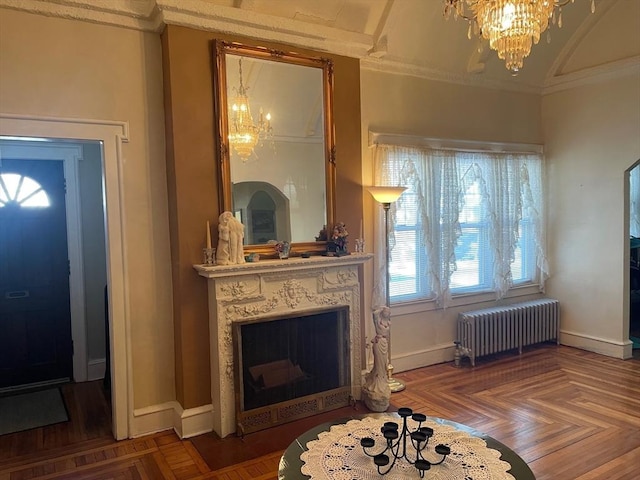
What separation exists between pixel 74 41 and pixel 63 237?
199 centimetres

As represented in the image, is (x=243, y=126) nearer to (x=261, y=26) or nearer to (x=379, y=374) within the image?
(x=261, y=26)

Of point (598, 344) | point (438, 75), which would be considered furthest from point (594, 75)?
point (598, 344)

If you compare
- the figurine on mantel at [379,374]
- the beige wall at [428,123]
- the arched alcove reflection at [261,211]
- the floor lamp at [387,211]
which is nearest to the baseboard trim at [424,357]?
the beige wall at [428,123]

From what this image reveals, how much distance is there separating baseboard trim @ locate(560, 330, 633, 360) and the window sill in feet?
1.97

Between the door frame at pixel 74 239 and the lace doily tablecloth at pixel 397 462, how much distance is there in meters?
3.08

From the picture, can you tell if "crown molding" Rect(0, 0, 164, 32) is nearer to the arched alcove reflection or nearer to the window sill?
the arched alcove reflection

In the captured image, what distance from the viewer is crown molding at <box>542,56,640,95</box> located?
15.3ft

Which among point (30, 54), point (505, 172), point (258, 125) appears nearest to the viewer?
point (30, 54)

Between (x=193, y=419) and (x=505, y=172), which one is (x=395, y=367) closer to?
(x=193, y=419)

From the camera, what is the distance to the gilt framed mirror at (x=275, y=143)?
3.48m

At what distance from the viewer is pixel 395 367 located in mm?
4598

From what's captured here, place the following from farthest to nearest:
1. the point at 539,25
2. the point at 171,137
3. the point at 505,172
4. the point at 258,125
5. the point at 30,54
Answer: the point at 505,172, the point at 258,125, the point at 171,137, the point at 30,54, the point at 539,25

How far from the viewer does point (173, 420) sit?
11.6 feet

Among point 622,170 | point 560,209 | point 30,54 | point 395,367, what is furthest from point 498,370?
point 30,54
